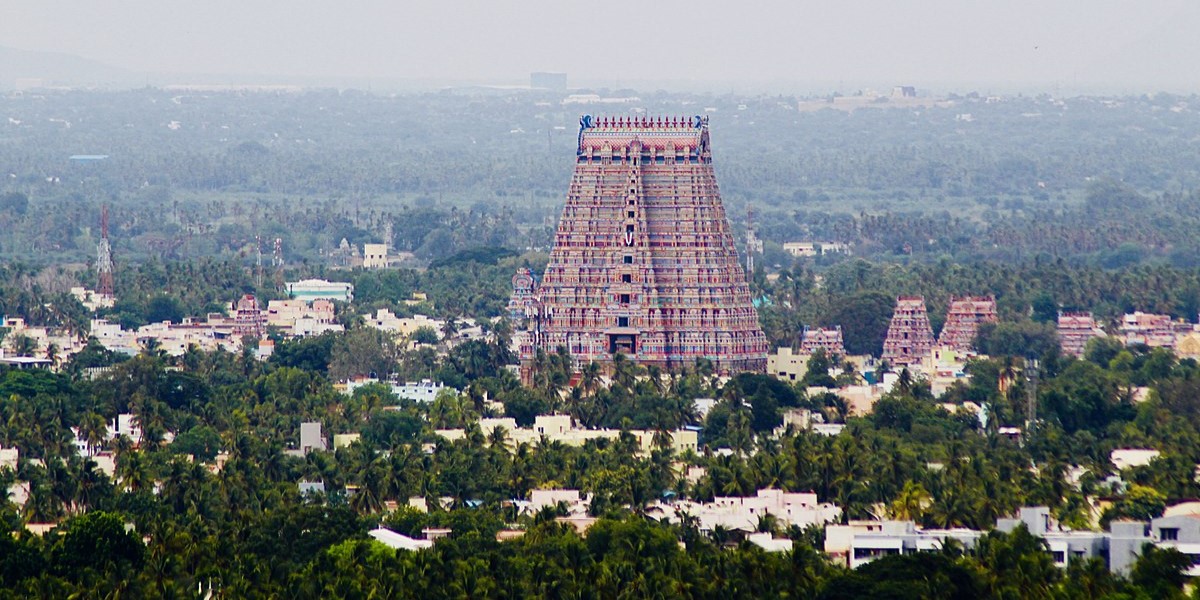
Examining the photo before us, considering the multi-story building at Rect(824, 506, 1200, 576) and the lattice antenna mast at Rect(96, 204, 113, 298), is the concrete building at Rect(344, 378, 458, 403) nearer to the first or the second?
the multi-story building at Rect(824, 506, 1200, 576)

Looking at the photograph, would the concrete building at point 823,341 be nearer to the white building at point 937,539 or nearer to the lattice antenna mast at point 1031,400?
the lattice antenna mast at point 1031,400

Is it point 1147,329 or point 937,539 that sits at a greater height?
point 937,539

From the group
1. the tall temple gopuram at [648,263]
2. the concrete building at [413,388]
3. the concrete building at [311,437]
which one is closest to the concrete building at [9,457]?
the concrete building at [311,437]

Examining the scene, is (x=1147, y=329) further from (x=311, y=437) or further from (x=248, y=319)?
(x=311, y=437)

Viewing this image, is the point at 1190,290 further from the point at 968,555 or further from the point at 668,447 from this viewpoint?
the point at 968,555

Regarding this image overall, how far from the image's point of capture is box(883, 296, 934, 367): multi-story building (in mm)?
133375

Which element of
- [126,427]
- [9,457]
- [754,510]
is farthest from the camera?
[126,427]

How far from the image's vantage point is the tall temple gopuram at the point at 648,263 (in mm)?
123188

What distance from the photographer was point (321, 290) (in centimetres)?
16400

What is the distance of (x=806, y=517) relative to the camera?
8625 cm

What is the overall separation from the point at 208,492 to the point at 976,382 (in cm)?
3756

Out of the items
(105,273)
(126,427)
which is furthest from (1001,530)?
(105,273)

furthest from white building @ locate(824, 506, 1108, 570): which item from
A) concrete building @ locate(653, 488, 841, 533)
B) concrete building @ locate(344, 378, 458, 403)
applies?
concrete building @ locate(344, 378, 458, 403)

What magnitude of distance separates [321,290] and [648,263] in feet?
139
